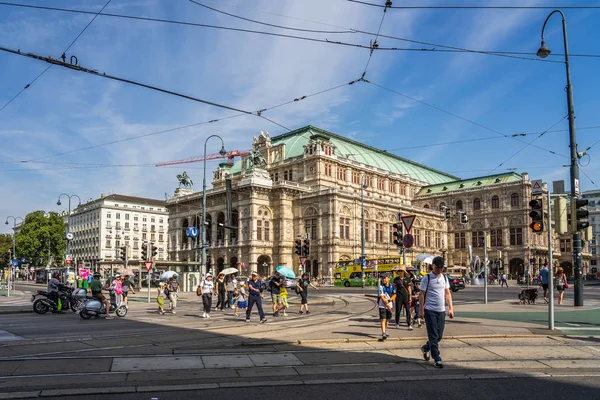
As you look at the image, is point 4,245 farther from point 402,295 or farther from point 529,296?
point 402,295

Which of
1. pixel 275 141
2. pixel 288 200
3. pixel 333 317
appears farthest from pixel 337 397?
pixel 275 141

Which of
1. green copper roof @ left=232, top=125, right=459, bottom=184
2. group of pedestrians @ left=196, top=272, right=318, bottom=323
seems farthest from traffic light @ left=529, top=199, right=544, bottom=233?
green copper roof @ left=232, top=125, right=459, bottom=184

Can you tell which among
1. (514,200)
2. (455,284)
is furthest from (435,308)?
(514,200)

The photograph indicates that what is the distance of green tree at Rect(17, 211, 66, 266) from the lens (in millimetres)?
97625

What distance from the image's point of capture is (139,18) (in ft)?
49.4

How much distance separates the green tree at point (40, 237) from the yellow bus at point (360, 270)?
6357cm

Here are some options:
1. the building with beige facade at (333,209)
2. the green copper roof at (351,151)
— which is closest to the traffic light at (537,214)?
the building with beige facade at (333,209)

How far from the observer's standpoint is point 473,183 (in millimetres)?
94562

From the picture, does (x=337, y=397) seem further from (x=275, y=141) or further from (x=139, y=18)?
(x=275, y=141)

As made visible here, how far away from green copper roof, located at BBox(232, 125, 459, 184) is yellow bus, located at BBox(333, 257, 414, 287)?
26582 mm

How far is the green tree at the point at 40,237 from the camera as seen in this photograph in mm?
97625

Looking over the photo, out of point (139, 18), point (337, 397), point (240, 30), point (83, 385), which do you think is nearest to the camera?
point (337, 397)

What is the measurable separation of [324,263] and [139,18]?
58.4 m

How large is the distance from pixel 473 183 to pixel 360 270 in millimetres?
45107
